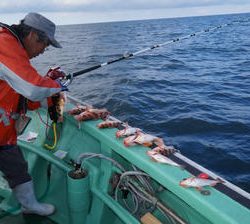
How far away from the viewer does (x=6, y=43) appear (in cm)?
295

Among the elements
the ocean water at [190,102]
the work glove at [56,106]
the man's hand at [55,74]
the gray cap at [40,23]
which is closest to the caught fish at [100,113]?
the work glove at [56,106]

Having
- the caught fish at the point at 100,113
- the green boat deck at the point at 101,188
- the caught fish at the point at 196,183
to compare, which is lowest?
the green boat deck at the point at 101,188

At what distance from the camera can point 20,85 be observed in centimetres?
299

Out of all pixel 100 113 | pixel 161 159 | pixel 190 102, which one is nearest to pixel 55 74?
pixel 100 113

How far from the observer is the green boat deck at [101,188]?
2850 millimetres

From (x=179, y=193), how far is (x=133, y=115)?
8.02 m

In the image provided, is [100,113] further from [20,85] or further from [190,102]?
[190,102]

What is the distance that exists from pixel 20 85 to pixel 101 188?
5.18ft

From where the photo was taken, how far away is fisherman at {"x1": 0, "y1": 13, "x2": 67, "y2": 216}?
2945 millimetres

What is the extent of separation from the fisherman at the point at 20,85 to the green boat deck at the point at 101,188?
0.46m

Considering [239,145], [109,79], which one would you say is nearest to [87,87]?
[109,79]

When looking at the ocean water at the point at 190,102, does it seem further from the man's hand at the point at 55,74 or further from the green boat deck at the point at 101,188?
the man's hand at the point at 55,74

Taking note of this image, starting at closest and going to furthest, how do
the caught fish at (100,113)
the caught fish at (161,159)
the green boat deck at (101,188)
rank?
the green boat deck at (101,188) → the caught fish at (161,159) → the caught fish at (100,113)

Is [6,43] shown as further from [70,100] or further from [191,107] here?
[191,107]
